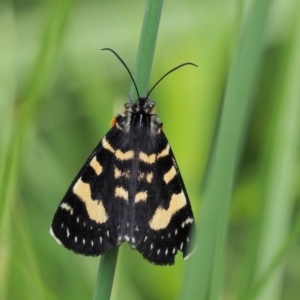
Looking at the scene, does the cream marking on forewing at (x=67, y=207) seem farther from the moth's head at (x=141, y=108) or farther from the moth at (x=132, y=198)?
the moth's head at (x=141, y=108)

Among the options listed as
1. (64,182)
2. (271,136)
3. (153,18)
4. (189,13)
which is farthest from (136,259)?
(153,18)

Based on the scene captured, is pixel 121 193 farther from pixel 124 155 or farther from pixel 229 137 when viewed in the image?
pixel 229 137

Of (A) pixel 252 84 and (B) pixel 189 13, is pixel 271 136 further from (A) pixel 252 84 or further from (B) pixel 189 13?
(B) pixel 189 13

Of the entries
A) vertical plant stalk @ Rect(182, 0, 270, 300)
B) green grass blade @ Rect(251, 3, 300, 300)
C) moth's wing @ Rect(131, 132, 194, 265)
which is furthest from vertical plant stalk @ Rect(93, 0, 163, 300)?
green grass blade @ Rect(251, 3, 300, 300)

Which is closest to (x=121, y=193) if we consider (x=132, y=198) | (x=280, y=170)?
(x=132, y=198)

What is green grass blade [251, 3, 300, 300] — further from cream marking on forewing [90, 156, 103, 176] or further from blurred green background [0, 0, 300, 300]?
cream marking on forewing [90, 156, 103, 176]

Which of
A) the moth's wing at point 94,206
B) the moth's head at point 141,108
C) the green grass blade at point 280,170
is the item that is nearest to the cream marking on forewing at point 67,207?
the moth's wing at point 94,206
